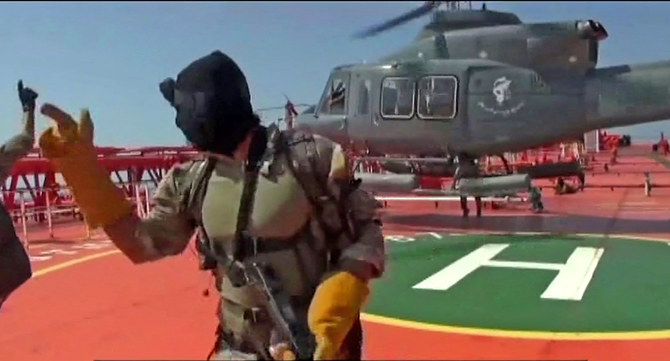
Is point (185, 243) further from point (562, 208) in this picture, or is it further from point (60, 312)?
point (562, 208)

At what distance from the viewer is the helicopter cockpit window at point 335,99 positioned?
31.0ft

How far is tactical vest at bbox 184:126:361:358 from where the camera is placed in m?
1.59

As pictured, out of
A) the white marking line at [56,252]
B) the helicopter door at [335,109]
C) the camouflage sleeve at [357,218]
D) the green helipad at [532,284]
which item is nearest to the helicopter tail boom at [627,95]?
the green helipad at [532,284]

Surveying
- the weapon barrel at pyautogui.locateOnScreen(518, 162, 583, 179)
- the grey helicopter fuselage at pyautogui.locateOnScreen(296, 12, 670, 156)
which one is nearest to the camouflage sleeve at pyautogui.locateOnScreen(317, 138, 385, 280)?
the weapon barrel at pyautogui.locateOnScreen(518, 162, 583, 179)

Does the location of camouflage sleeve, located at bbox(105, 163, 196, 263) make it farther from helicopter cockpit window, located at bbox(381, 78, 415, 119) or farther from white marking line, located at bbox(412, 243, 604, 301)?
helicopter cockpit window, located at bbox(381, 78, 415, 119)

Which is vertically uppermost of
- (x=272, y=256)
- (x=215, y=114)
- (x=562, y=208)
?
(x=215, y=114)

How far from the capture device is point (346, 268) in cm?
147

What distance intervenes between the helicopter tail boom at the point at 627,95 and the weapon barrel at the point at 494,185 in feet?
3.63

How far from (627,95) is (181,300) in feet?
17.2

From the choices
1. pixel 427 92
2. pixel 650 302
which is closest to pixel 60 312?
pixel 650 302

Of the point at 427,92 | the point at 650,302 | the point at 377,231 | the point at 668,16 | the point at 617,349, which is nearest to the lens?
the point at 377,231

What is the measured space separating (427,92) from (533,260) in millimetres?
3213

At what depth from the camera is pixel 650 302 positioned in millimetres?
4543

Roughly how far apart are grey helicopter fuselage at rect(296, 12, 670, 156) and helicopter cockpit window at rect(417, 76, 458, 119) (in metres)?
0.01
